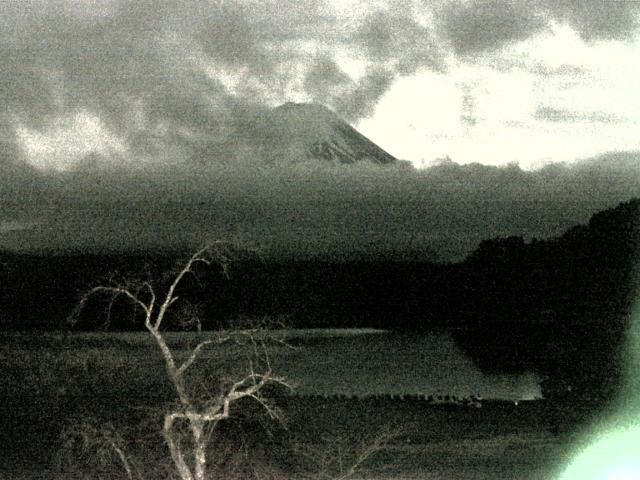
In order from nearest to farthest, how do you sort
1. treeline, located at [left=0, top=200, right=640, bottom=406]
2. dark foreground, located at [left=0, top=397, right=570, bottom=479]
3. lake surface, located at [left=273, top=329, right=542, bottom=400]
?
dark foreground, located at [left=0, top=397, right=570, bottom=479] → treeline, located at [left=0, top=200, right=640, bottom=406] → lake surface, located at [left=273, top=329, right=542, bottom=400]

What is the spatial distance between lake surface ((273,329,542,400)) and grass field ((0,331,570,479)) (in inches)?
14.8

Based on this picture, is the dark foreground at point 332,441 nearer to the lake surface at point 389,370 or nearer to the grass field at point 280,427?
the grass field at point 280,427

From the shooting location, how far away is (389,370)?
145ft

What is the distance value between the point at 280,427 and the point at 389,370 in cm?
2106

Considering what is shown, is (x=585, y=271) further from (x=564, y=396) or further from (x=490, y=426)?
(x=490, y=426)

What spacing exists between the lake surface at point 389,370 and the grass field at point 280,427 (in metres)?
0.38

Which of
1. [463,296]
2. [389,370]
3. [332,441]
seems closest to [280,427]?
[332,441]

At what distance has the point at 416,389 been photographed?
3647cm

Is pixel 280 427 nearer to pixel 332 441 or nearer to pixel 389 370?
pixel 332 441

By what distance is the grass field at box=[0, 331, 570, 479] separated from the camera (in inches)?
727

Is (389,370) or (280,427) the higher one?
(280,427)

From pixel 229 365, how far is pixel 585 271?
1561cm

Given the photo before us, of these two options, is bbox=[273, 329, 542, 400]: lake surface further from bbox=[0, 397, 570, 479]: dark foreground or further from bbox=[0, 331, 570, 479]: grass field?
bbox=[0, 397, 570, 479]: dark foreground

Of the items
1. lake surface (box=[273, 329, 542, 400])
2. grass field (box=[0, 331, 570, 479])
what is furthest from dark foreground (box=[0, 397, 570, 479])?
lake surface (box=[273, 329, 542, 400])
